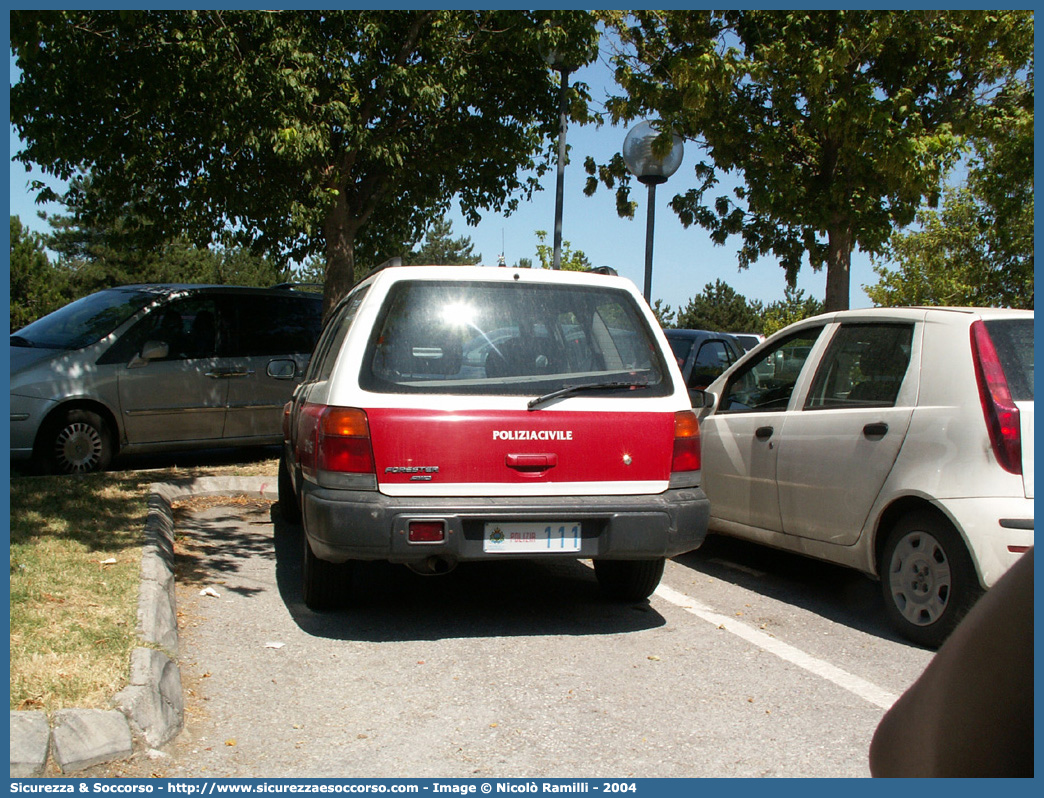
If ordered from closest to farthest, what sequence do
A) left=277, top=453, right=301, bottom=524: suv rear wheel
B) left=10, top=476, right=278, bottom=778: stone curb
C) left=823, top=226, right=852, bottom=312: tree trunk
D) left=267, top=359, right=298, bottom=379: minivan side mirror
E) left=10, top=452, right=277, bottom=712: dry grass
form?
left=10, top=476, right=278, bottom=778: stone curb
left=10, top=452, right=277, bottom=712: dry grass
left=277, top=453, right=301, bottom=524: suv rear wheel
left=267, top=359, right=298, bottom=379: minivan side mirror
left=823, top=226, right=852, bottom=312: tree trunk

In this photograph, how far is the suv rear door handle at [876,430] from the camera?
522cm

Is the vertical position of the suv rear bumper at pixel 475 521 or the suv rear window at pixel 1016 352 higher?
the suv rear window at pixel 1016 352

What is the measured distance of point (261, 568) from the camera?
21.9 ft

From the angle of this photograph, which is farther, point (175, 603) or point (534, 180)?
point (534, 180)

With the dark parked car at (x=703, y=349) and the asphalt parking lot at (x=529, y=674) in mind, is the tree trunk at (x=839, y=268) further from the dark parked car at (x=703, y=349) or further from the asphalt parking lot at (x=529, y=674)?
the asphalt parking lot at (x=529, y=674)

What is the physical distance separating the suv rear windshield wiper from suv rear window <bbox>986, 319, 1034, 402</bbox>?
5.55 feet

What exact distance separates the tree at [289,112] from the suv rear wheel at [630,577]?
611 cm

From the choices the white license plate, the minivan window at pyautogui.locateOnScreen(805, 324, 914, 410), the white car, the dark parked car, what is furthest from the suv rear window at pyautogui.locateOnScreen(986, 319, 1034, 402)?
the dark parked car

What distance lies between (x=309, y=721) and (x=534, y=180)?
11516 millimetres

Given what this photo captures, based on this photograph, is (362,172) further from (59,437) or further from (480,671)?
(480,671)

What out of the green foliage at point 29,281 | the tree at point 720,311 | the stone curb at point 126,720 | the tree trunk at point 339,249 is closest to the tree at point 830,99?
the tree trunk at point 339,249

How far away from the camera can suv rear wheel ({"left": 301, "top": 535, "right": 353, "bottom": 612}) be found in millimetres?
5328

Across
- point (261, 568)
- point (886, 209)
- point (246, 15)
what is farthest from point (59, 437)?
point (886, 209)

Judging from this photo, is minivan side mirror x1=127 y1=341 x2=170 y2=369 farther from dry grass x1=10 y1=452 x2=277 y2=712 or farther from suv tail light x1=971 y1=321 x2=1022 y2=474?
suv tail light x1=971 y1=321 x2=1022 y2=474
